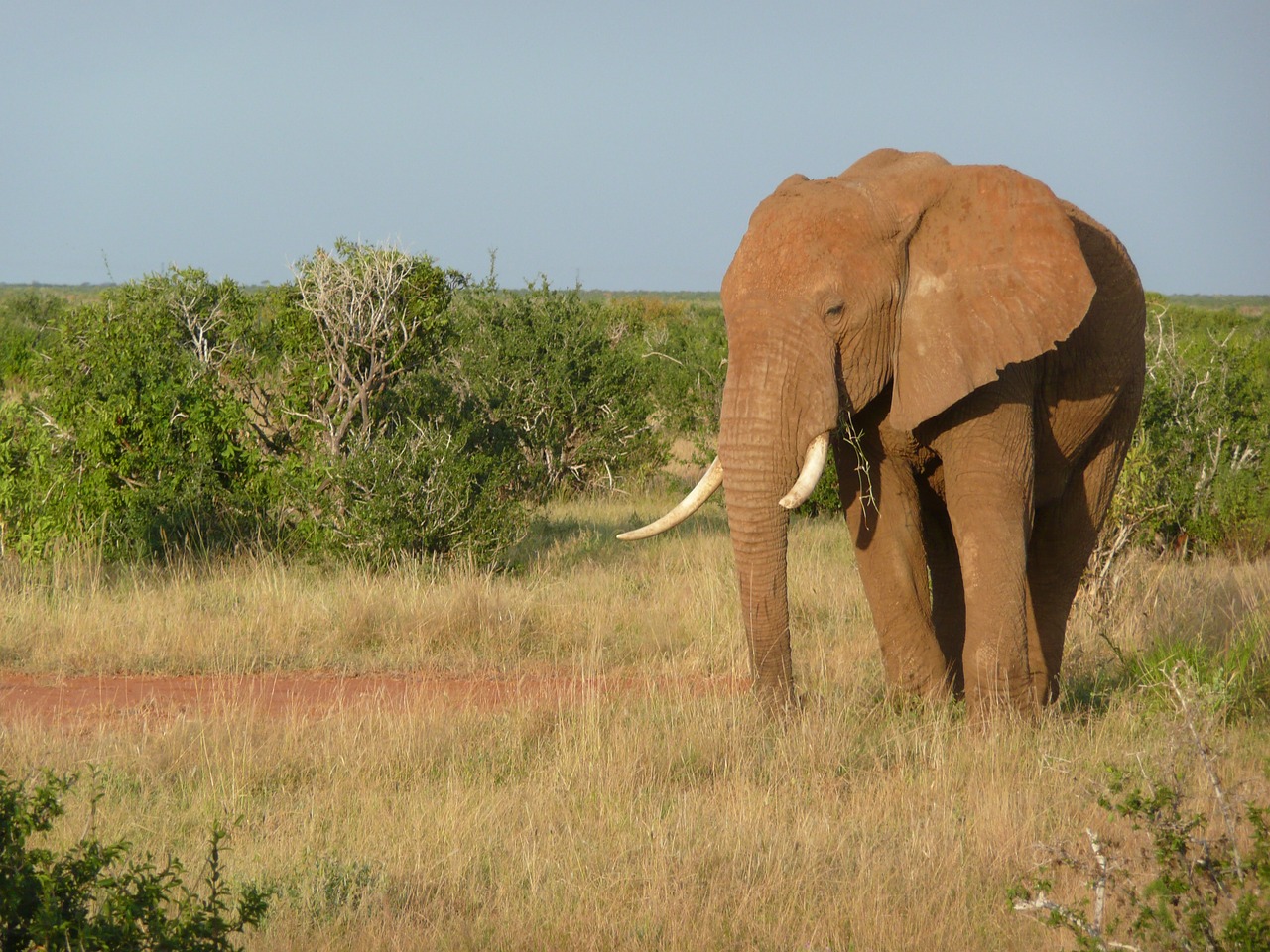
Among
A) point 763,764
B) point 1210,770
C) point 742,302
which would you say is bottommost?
point 763,764

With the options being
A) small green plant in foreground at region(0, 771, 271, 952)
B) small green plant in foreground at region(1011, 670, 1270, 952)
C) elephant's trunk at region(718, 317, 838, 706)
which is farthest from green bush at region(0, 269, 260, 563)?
small green plant in foreground at region(1011, 670, 1270, 952)

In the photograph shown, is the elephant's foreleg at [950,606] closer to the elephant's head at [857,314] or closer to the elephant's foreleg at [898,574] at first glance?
the elephant's foreleg at [898,574]

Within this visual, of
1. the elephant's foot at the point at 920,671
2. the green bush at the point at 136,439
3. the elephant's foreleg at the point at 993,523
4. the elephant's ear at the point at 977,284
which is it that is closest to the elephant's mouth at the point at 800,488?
the elephant's ear at the point at 977,284

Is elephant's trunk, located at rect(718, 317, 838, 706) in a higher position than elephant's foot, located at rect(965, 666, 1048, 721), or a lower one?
higher

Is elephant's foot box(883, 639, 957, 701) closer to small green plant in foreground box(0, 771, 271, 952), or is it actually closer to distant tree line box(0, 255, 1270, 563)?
distant tree line box(0, 255, 1270, 563)

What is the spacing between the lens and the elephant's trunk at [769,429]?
5.67 meters

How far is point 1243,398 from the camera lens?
13781 mm

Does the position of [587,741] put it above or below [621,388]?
below

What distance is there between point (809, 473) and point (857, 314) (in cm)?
74

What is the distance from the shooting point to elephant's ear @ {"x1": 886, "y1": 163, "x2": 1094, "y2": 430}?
589 cm

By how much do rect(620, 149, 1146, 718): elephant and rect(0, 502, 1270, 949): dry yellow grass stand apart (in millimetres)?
536

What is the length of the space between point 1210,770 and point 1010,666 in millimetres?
2596

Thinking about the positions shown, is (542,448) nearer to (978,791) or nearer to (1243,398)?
(1243,398)

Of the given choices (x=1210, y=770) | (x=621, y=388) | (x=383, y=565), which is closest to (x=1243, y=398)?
(x=621, y=388)
